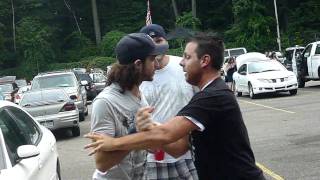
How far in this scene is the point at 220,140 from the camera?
133 inches

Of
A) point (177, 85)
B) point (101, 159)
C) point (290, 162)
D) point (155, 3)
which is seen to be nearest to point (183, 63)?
point (101, 159)

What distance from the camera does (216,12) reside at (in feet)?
208

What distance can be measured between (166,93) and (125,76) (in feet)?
4.44

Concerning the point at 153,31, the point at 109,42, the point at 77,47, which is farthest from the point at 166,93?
the point at 77,47

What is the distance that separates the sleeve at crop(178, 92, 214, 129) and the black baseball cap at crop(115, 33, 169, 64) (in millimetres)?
501

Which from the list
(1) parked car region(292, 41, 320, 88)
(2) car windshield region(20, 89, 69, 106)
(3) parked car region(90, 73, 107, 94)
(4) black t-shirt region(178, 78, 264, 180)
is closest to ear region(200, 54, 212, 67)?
(4) black t-shirt region(178, 78, 264, 180)

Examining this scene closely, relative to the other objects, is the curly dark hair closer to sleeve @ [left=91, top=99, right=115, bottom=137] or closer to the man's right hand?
sleeve @ [left=91, top=99, right=115, bottom=137]

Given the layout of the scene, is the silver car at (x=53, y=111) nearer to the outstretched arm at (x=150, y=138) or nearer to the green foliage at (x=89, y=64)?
the outstretched arm at (x=150, y=138)

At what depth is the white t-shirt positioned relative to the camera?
5.06 meters

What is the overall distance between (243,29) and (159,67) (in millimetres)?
50813

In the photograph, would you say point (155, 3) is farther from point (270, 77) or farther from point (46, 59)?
point (270, 77)

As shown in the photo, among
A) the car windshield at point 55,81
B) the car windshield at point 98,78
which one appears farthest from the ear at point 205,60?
the car windshield at point 98,78

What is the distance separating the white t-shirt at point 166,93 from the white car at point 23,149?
119 centimetres

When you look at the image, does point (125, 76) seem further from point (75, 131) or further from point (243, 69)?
point (243, 69)
